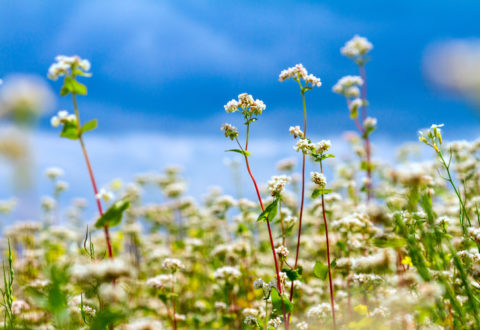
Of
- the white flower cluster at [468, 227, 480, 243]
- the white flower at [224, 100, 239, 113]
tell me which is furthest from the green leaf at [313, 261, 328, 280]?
the white flower at [224, 100, 239, 113]

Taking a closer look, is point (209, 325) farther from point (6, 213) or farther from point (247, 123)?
point (6, 213)

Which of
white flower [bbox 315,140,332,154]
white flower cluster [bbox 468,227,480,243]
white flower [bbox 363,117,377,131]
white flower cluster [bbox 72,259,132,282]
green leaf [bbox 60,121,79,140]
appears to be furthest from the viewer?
white flower [bbox 363,117,377,131]

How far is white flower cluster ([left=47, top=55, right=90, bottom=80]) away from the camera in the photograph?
2.71m

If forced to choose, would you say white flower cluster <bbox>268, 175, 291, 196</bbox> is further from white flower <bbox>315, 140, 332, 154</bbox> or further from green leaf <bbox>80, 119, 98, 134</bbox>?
green leaf <bbox>80, 119, 98, 134</bbox>

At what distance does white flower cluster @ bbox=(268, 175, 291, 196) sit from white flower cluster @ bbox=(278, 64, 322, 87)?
890 millimetres

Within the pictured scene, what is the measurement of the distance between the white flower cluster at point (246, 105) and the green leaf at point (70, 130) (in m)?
1.31

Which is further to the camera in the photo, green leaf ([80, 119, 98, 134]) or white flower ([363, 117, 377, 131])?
white flower ([363, 117, 377, 131])

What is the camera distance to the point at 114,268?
2.15 meters

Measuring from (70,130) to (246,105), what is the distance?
149 centimetres

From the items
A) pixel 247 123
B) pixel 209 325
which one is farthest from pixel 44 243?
pixel 247 123

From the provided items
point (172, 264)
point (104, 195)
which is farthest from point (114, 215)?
point (172, 264)

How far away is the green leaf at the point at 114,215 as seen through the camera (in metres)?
2.31

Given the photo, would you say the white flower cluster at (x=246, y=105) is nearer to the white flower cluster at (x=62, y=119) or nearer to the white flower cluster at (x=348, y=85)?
the white flower cluster at (x=62, y=119)

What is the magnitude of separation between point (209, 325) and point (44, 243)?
6573 mm
